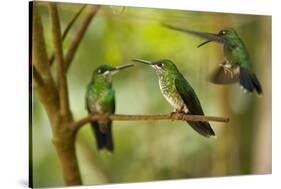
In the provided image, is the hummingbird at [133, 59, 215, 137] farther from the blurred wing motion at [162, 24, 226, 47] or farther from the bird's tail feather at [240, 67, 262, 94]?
the bird's tail feather at [240, 67, 262, 94]

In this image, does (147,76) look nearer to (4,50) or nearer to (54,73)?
(54,73)

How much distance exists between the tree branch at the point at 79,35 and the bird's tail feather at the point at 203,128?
2.35 feet

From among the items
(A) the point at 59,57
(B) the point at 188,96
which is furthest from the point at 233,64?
(A) the point at 59,57

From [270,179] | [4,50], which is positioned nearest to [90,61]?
[4,50]

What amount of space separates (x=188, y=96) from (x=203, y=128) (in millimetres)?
194

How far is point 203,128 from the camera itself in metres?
2.91

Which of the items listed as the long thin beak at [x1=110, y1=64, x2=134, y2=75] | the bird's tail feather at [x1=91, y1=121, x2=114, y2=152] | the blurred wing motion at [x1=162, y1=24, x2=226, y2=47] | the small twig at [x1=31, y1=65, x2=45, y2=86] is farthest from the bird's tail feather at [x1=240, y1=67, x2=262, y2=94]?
the small twig at [x1=31, y1=65, x2=45, y2=86]

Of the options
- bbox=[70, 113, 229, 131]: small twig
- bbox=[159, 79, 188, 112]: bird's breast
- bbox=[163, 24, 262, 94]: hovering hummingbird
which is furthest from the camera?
bbox=[163, 24, 262, 94]: hovering hummingbird

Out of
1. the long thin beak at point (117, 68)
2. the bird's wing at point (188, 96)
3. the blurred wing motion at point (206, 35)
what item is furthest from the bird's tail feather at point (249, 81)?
the long thin beak at point (117, 68)

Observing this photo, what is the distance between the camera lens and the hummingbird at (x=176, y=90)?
2.81 m

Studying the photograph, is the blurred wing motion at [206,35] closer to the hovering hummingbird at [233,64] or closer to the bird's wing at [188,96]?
the hovering hummingbird at [233,64]

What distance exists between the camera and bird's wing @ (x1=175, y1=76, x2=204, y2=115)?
2844mm

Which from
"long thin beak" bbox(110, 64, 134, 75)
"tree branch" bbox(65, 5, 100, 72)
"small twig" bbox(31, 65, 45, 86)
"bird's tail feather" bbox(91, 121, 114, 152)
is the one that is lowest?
"bird's tail feather" bbox(91, 121, 114, 152)

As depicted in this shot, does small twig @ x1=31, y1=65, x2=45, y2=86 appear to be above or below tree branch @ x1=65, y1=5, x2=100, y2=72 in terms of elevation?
below
